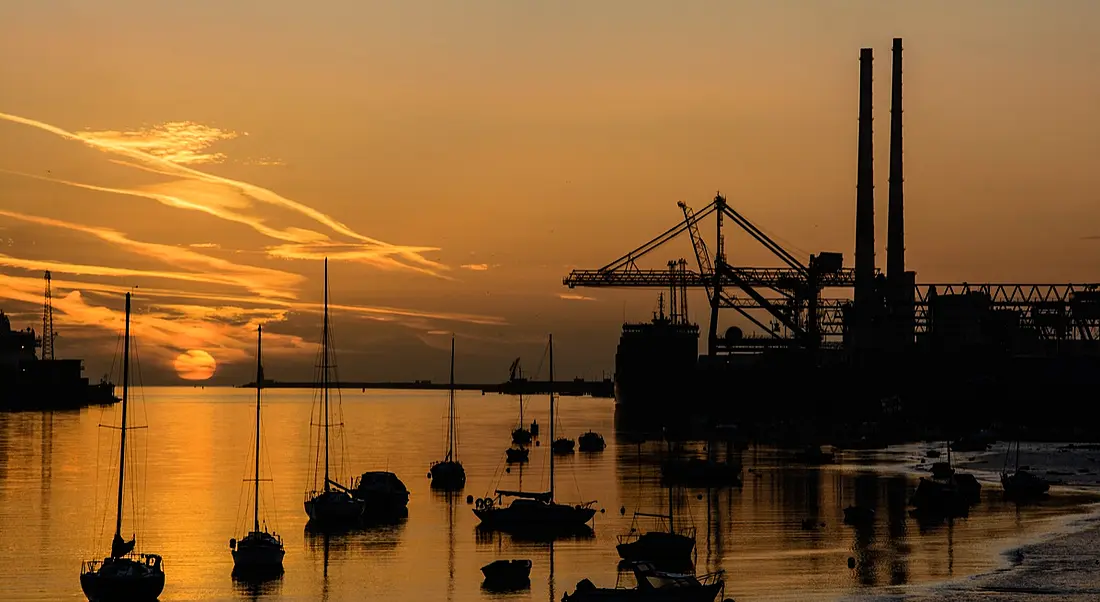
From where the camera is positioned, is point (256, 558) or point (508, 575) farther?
point (256, 558)

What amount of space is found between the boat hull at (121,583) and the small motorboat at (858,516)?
142 ft

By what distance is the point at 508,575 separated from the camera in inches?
2359

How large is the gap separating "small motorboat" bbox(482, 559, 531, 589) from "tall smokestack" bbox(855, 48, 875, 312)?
5608 inches

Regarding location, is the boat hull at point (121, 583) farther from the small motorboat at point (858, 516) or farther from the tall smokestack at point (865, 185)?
the tall smokestack at point (865, 185)

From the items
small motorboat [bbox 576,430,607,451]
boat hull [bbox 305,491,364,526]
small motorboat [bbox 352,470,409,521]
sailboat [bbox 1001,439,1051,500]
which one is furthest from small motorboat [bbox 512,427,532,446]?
boat hull [bbox 305,491,364,526]

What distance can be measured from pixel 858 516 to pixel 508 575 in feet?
98.5

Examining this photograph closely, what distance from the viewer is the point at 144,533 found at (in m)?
82.0

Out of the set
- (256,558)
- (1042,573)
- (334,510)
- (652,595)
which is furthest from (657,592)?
(334,510)

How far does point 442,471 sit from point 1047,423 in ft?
325

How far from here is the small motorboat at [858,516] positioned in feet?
267

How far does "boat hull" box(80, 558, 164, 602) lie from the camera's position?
52656 millimetres

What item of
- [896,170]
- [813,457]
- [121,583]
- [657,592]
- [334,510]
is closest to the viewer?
[657,592]

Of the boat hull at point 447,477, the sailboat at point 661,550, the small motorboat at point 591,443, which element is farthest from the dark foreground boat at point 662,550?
the small motorboat at point 591,443

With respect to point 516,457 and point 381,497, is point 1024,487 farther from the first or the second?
point 516,457
